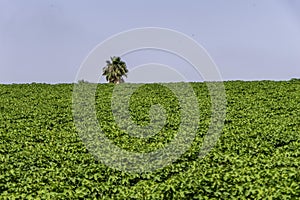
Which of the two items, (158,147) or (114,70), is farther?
(114,70)

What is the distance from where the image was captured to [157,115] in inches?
808

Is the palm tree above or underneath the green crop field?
above

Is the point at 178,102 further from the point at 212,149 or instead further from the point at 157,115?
the point at 212,149

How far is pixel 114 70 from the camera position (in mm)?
51438

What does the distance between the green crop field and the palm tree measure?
24.6 m

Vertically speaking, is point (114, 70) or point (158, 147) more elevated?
point (114, 70)

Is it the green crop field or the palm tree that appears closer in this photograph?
the green crop field

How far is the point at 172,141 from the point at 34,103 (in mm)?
10202

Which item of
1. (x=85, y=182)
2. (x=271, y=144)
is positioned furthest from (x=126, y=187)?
(x=271, y=144)

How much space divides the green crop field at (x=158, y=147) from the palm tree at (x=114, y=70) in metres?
24.6

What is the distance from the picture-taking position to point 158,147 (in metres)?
15.9

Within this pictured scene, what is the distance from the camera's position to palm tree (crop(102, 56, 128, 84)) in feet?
167

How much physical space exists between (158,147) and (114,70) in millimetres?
36123

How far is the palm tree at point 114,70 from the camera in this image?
50938 mm
